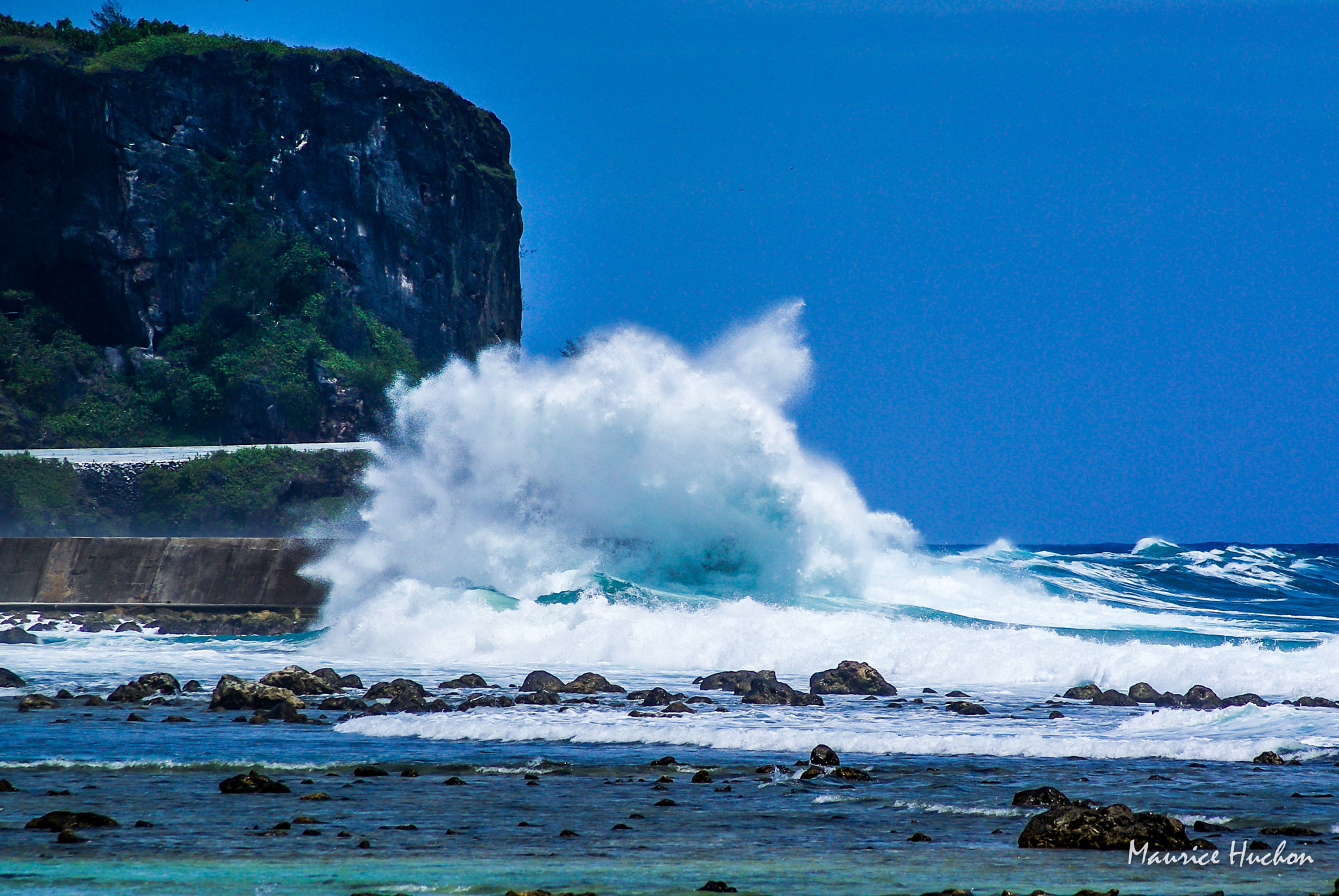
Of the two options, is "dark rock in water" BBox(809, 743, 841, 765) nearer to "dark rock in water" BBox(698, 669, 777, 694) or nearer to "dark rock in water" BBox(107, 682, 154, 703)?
"dark rock in water" BBox(698, 669, 777, 694)

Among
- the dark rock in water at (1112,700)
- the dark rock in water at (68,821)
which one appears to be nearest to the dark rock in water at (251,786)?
the dark rock in water at (68,821)

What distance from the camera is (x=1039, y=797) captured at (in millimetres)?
7059

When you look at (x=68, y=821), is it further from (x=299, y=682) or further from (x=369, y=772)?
(x=299, y=682)

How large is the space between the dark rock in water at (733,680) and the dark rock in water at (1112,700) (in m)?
3.47

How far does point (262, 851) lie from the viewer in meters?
5.64

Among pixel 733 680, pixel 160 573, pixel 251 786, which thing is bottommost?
pixel 251 786

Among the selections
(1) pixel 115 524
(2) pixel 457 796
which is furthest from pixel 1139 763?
(1) pixel 115 524

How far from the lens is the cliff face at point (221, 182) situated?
1693 inches

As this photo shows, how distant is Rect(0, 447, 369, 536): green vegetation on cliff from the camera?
34188 mm

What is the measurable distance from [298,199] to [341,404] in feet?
27.8

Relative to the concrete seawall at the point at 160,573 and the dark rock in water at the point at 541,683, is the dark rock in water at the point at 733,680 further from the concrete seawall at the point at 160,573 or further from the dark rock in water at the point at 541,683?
the concrete seawall at the point at 160,573

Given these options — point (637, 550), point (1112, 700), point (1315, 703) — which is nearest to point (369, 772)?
point (1112, 700)

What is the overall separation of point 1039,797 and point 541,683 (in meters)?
7.22

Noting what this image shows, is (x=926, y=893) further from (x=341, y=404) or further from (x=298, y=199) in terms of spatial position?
(x=298, y=199)
